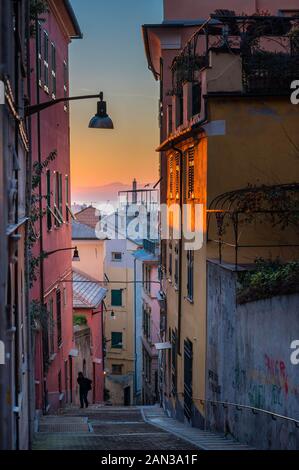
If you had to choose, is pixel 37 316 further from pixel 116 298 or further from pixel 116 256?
pixel 116 256

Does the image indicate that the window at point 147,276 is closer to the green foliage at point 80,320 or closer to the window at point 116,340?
the green foliage at point 80,320

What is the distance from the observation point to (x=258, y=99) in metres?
18.0

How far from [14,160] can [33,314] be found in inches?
278

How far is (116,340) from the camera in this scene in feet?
192

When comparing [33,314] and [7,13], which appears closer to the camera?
[7,13]

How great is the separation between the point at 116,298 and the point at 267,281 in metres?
45.6

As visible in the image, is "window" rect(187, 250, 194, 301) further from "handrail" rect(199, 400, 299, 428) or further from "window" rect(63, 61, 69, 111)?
"window" rect(63, 61, 69, 111)

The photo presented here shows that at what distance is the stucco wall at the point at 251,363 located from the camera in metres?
11.6

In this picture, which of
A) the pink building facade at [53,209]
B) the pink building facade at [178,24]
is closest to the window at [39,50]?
the pink building facade at [53,209]

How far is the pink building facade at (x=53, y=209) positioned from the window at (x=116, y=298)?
89.3 feet

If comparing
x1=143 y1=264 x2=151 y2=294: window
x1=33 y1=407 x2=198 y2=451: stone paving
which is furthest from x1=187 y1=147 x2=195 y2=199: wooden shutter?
x1=143 y1=264 x2=151 y2=294: window

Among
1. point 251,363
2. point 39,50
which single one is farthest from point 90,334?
point 251,363
